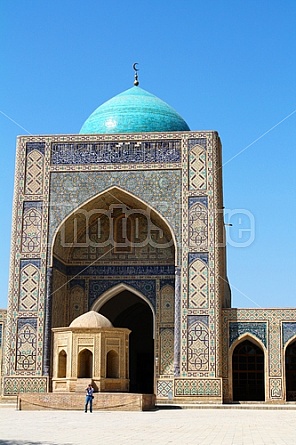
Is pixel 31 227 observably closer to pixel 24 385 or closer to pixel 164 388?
pixel 24 385

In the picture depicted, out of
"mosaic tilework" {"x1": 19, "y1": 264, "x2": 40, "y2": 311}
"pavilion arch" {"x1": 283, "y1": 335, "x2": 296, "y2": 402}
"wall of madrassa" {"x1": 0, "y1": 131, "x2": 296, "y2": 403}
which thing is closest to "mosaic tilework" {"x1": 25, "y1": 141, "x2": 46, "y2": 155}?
"wall of madrassa" {"x1": 0, "y1": 131, "x2": 296, "y2": 403}

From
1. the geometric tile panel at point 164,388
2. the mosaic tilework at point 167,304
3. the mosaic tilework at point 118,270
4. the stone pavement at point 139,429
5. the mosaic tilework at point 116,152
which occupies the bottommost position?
the stone pavement at point 139,429

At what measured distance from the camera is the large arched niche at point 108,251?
17.0 m

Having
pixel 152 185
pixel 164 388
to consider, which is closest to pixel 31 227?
pixel 152 185

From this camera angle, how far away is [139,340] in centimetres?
2031

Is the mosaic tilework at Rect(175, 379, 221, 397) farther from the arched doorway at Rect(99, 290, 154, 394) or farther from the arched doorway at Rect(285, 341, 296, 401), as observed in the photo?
the arched doorway at Rect(99, 290, 154, 394)

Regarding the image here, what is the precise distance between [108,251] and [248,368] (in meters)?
4.24

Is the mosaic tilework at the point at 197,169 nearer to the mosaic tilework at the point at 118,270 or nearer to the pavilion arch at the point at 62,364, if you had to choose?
the mosaic tilework at the point at 118,270

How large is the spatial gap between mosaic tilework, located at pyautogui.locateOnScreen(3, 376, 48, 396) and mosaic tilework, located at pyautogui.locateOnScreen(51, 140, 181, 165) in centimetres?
479

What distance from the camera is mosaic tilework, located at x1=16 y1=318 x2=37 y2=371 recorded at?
15547 millimetres

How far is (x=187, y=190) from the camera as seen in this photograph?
16.0 m

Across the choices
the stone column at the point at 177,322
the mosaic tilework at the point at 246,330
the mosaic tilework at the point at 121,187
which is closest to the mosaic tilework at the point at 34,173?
the mosaic tilework at the point at 121,187

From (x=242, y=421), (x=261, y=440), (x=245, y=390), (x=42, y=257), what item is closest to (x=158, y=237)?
(x=42, y=257)

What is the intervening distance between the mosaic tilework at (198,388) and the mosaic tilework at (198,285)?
155 cm
